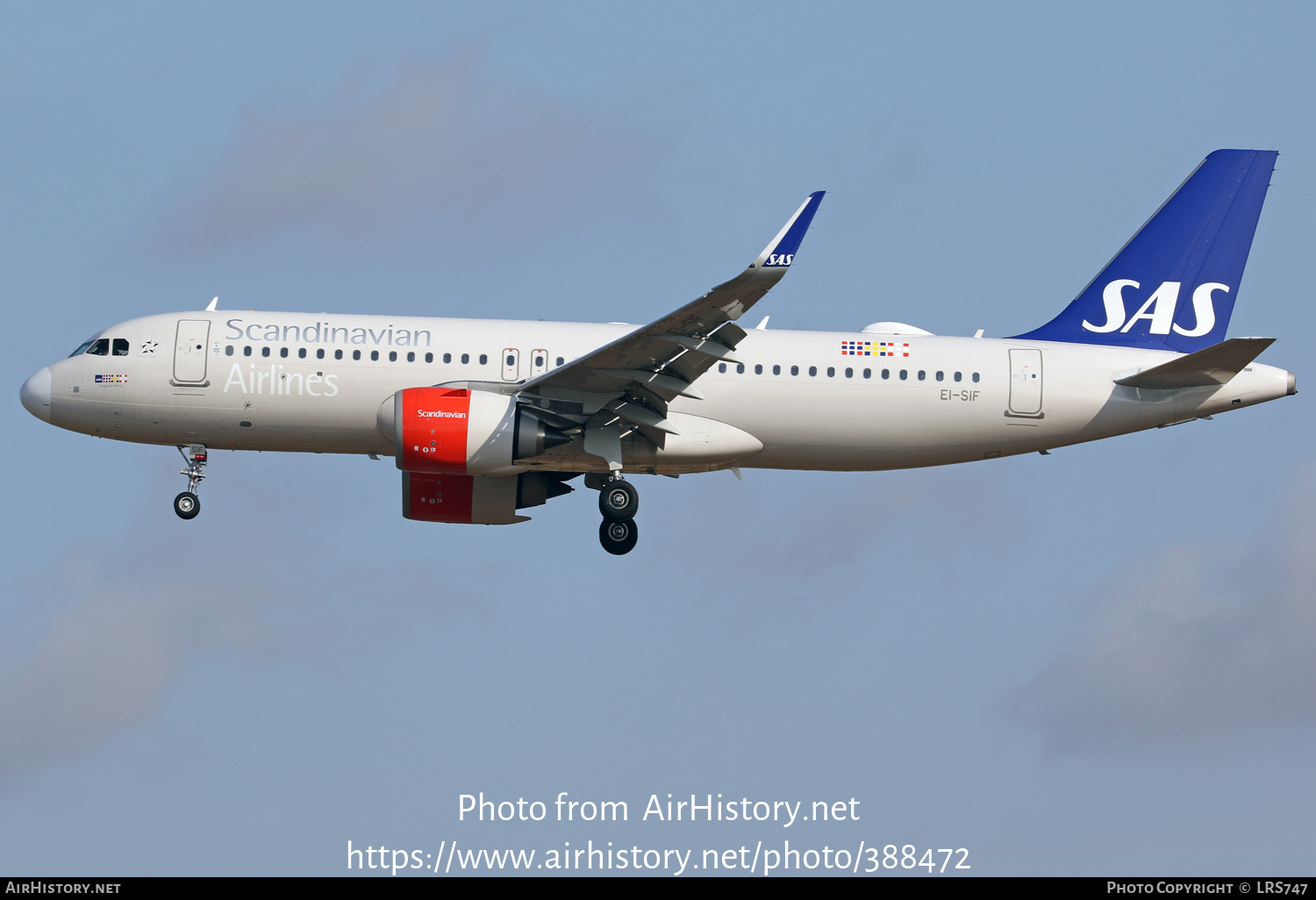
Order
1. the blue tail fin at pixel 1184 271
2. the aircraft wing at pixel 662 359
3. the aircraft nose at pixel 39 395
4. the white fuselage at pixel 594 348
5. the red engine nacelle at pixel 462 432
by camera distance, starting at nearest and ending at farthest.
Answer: the aircraft wing at pixel 662 359 → the red engine nacelle at pixel 462 432 → the white fuselage at pixel 594 348 → the aircraft nose at pixel 39 395 → the blue tail fin at pixel 1184 271

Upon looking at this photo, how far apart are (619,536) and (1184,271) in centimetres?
1482

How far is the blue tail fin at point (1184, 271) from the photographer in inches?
1551

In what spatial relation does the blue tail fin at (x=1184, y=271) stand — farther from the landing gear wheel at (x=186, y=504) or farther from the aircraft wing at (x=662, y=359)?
the landing gear wheel at (x=186, y=504)

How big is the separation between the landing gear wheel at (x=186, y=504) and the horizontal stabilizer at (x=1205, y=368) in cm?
2041

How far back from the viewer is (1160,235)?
40344mm

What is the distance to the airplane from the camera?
34.9 metres

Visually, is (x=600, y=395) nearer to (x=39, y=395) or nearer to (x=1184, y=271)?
(x=39, y=395)

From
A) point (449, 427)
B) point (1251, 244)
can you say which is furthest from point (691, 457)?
point (1251, 244)

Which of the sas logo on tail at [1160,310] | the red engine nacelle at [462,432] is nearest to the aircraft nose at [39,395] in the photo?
the red engine nacelle at [462,432]

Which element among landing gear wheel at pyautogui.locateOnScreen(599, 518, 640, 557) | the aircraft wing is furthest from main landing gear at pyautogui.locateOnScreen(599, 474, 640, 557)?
the aircraft wing

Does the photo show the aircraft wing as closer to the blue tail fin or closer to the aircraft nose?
the blue tail fin

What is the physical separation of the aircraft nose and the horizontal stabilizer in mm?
23357

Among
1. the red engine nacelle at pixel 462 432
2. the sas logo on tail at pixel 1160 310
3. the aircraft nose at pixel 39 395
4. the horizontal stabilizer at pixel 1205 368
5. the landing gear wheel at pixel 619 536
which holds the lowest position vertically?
the landing gear wheel at pixel 619 536

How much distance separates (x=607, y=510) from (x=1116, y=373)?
11598 mm
